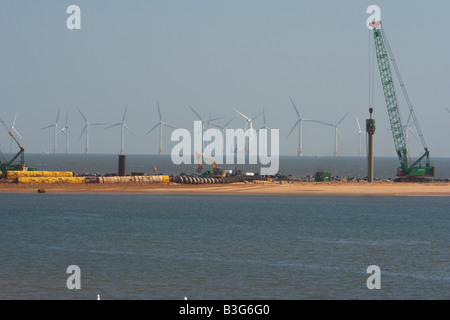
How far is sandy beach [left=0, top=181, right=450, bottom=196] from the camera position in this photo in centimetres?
13375

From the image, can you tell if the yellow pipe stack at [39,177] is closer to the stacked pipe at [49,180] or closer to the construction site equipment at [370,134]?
the stacked pipe at [49,180]

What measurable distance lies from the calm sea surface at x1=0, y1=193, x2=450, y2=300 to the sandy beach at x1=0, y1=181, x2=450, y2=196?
986 inches

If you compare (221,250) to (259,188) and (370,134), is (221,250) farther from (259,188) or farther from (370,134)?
(370,134)

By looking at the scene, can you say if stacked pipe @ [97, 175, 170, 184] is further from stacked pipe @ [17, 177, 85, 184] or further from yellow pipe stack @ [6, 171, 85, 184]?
yellow pipe stack @ [6, 171, 85, 184]

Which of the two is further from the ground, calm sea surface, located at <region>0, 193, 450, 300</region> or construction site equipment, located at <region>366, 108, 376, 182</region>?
construction site equipment, located at <region>366, 108, 376, 182</region>

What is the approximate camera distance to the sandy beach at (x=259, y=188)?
439ft

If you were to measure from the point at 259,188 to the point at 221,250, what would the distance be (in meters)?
88.7

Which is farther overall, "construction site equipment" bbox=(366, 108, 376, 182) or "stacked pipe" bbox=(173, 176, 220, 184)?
"construction site equipment" bbox=(366, 108, 376, 182)

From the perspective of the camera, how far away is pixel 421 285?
43906mm

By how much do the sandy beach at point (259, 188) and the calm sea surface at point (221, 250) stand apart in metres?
25.1

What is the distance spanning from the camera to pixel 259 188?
147625mm

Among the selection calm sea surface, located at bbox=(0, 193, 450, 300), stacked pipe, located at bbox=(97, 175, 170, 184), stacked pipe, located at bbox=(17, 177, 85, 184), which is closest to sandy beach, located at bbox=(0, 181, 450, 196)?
stacked pipe, located at bbox=(17, 177, 85, 184)

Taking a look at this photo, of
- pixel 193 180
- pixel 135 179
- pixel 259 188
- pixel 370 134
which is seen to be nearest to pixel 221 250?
pixel 135 179

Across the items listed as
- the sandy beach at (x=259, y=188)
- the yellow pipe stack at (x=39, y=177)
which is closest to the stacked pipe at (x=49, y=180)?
the yellow pipe stack at (x=39, y=177)
